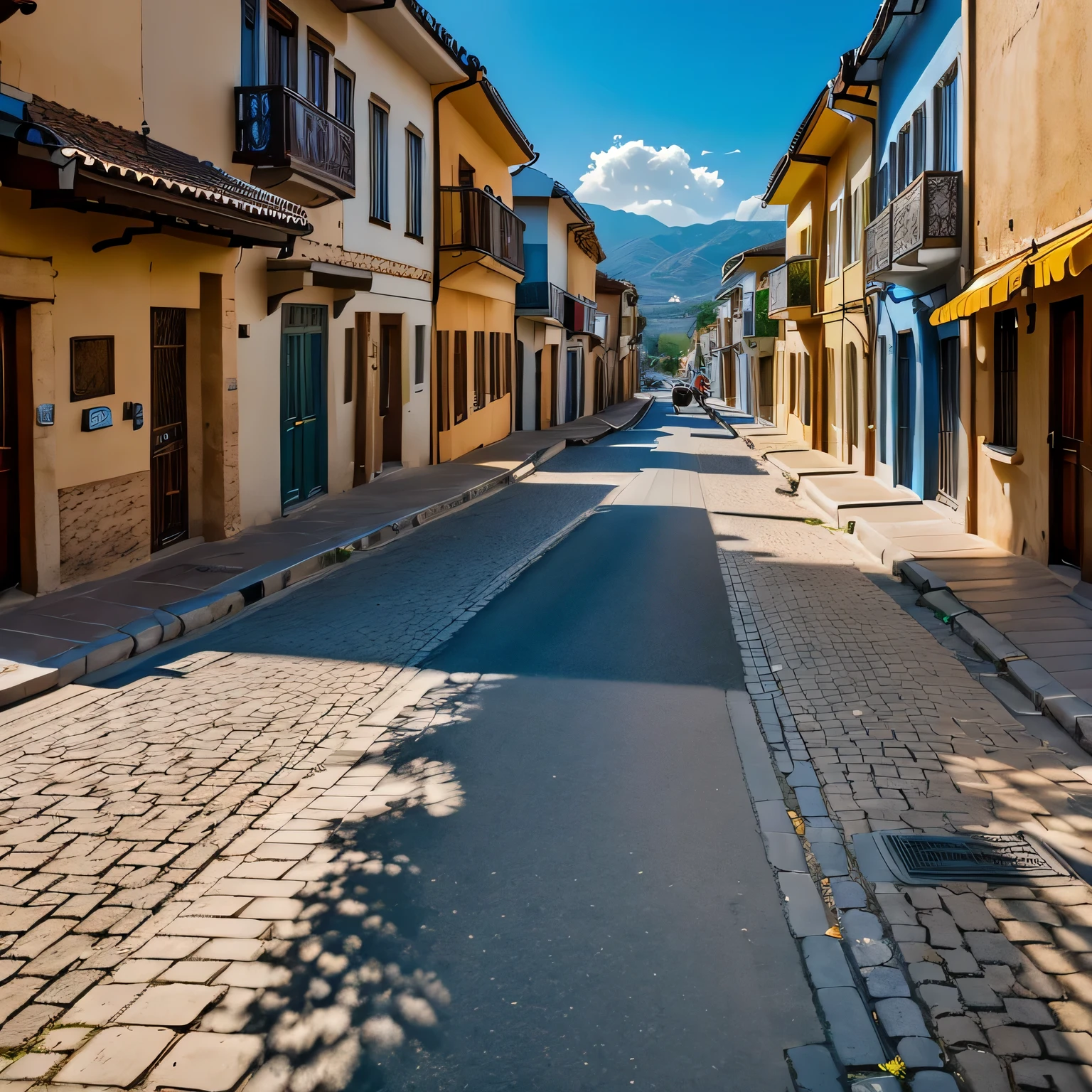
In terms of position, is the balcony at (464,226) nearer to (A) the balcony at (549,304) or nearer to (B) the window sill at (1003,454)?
(A) the balcony at (549,304)

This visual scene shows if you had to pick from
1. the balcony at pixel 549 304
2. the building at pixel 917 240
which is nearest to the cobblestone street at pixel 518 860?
the building at pixel 917 240

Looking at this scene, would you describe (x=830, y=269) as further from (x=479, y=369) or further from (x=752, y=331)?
(x=752, y=331)

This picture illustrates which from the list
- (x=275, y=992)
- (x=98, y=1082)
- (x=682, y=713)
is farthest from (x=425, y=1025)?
(x=682, y=713)

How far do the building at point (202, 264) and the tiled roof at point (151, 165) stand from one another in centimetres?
3

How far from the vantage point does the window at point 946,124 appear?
13641mm

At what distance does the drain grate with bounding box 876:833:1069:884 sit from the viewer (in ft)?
14.3

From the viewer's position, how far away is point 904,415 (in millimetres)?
17562

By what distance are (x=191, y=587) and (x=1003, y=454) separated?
7.92 metres

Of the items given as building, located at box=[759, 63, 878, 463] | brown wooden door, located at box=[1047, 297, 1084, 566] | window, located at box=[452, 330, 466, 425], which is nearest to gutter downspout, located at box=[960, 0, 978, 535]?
brown wooden door, located at box=[1047, 297, 1084, 566]

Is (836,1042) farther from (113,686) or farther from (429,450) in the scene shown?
(429,450)

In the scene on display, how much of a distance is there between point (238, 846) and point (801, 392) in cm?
2783

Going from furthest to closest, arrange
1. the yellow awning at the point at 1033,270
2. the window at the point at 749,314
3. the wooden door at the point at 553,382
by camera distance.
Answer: the window at the point at 749,314 < the wooden door at the point at 553,382 < the yellow awning at the point at 1033,270

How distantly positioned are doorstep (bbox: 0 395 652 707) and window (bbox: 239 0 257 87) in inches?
198

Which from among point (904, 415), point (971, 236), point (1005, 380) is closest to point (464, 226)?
point (904, 415)
